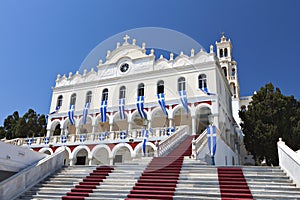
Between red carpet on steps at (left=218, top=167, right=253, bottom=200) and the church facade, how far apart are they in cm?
1059

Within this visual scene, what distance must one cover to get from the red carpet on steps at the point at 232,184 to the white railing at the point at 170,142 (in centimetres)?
524

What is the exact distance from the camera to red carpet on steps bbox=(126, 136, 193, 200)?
28.8 feet

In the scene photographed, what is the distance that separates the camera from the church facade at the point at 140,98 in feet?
76.2

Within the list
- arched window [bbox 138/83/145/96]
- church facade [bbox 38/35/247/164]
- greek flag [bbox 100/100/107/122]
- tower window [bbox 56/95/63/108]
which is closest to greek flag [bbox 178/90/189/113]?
church facade [bbox 38/35/247/164]

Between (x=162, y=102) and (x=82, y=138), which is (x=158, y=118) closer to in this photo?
(x=162, y=102)

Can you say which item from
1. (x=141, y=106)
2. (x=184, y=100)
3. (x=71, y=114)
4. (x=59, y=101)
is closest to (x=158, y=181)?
(x=184, y=100)

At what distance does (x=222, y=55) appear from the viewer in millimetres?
47500

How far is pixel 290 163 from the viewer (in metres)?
8.98

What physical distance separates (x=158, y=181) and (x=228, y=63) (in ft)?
127

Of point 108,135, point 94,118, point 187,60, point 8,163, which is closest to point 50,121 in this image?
point 94,118

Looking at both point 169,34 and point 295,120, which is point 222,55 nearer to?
point 295,120

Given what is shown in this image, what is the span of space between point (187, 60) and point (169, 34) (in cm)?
1403

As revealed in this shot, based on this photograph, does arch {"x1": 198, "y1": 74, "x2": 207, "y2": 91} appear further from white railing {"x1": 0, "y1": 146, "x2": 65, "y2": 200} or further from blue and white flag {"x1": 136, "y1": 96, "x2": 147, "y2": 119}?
white railing {"x1": 0, "y1": 146, "x2": 65, "y2": 200}

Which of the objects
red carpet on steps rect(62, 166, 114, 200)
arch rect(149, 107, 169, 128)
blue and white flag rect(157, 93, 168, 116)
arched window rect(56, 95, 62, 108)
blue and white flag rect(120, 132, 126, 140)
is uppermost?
arched window rect(56, 95, 62, 108)
